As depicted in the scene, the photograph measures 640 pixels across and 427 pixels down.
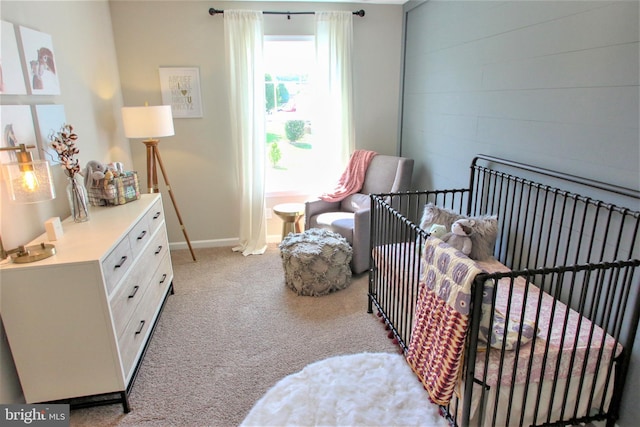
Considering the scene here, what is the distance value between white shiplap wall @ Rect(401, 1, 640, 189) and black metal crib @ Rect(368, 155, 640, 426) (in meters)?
0.17

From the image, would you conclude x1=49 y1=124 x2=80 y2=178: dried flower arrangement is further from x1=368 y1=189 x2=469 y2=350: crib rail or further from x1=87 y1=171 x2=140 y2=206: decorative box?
x1=368 y1=189 x2=469 y2=350: crib rail

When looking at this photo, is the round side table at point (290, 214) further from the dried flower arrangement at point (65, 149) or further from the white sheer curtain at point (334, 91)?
the dried flower arrangement at point (65, 149)

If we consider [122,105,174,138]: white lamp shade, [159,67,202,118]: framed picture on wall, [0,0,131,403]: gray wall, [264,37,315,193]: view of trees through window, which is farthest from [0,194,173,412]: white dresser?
[264,37,315,193]: view of trees through window

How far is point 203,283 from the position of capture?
138 inches

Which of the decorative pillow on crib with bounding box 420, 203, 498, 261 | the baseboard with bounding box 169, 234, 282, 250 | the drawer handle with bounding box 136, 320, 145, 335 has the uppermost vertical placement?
the decorative pillow on crib with bounding box 420, 203, 498, 261

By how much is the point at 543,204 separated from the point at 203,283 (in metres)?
2.71

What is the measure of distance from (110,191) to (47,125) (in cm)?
55

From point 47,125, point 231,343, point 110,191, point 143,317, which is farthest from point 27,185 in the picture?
point 231,343

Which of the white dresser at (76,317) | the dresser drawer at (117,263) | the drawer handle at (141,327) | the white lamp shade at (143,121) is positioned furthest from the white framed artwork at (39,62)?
the drawer handle at (141,327)

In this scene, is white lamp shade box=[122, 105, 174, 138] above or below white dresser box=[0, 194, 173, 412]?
above

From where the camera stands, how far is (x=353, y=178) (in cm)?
407

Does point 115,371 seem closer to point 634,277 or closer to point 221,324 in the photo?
point 221,324

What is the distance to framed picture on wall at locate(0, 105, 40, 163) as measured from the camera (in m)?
2.02

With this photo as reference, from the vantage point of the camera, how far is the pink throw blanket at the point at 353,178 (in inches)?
158
